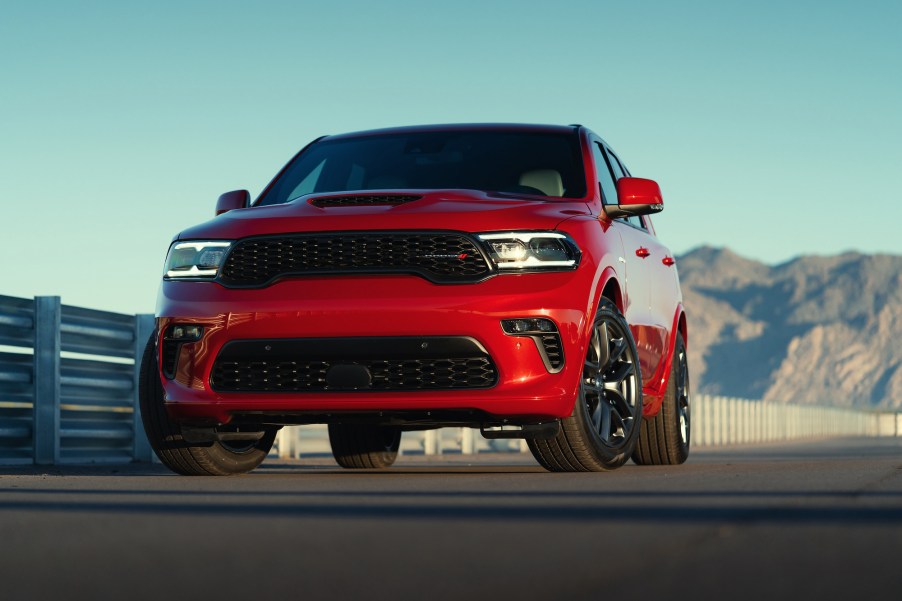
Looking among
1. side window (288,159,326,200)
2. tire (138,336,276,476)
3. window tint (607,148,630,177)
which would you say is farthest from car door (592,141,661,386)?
tire (138,336,276,476)

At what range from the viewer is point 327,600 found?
2.99 meters

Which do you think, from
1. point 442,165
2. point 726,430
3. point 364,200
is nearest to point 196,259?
point 364,200

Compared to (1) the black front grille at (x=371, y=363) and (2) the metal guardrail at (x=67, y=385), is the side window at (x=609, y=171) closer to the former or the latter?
(1) the black front grille at (x=371, y=363)

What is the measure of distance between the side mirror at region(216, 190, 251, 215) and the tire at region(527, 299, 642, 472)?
7.42 feet

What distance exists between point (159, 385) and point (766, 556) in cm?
497

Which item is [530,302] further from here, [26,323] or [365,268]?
[26,323]

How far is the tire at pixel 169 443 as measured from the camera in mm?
8000

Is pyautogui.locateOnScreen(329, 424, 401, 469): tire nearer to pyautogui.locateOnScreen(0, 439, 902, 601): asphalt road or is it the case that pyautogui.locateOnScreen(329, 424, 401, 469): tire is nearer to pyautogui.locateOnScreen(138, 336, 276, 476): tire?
pyautogui.locateOnScreen(138, 336, 276, 476): tire

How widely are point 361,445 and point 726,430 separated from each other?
36.5 m

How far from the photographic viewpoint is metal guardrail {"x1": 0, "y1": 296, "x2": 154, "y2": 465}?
1221 centimetres

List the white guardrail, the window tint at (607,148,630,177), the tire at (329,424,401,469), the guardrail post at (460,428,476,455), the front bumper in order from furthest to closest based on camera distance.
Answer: the guardrail post at (460,428,476,455)
the white guardrail
the tire at (329,424,401,469)
the window tint at (607,148,630,177)
the front bumper

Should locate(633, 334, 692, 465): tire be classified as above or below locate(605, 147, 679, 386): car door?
below

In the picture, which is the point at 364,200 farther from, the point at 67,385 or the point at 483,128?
the point at 67,385

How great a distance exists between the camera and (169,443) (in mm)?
8055
